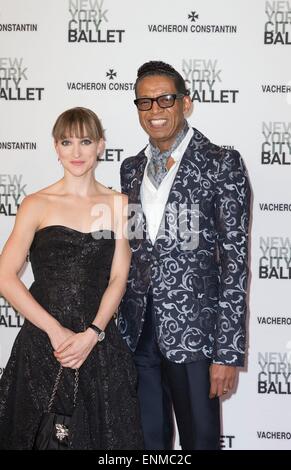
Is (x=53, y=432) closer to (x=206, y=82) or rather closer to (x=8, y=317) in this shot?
(x=8, y=317)

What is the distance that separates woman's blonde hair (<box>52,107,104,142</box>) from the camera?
247 cm

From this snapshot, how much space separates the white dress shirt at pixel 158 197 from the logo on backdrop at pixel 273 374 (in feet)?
4.39

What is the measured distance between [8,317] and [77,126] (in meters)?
1.57

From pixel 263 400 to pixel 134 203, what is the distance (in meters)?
1.56

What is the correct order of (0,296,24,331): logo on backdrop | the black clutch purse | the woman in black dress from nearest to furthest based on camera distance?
the black clutch purse, the woman in black dress, (0,296,24,331): logo on backdrop

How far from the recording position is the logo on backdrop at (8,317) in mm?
3670

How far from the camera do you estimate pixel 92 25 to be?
351 centimetres

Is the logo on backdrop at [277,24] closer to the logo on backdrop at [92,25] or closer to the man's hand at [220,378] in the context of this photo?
the logo on backdrop at [92,25]

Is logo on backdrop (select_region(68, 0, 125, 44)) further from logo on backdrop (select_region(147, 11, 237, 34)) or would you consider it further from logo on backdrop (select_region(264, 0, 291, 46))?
logo on backdrop (select_region(264, 0, 291, 46))

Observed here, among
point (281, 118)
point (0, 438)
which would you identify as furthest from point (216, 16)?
point (0, 438)

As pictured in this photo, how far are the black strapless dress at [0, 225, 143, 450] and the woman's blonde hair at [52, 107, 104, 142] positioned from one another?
357mm

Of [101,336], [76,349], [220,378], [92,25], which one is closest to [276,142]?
[92,25]

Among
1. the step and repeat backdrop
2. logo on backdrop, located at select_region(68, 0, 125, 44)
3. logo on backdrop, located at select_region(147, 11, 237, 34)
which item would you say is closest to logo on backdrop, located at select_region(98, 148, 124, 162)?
the step and repeat backdrop

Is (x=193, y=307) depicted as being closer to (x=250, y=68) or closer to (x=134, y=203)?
(x=134, y=203)
